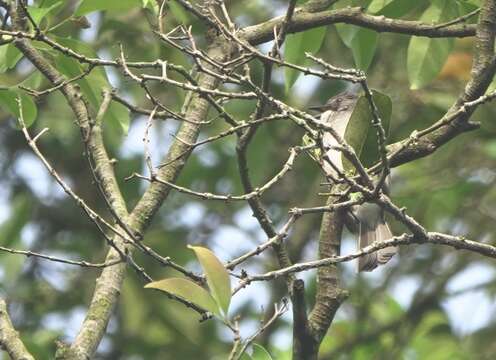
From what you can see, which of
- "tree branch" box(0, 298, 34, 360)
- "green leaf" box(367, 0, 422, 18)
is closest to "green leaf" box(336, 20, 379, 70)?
"green leaf" box(367, 0, 422, 18)

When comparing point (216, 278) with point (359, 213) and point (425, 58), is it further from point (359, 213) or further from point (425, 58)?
point (359, 213)

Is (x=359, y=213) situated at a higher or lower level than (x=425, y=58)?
lower

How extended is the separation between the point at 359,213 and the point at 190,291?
227 cm

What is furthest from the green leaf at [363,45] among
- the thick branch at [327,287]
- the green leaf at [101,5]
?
the green leaf at [101,5]

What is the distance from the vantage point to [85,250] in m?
7.14

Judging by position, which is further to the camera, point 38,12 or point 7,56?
point 7,56

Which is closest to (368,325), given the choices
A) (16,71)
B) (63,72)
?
(16,71)

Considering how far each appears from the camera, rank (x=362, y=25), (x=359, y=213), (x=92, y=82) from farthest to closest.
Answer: (x=359, y=213) < (x=92, y=82) < (x=362, y=25)

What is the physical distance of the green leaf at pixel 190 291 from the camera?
273 cm

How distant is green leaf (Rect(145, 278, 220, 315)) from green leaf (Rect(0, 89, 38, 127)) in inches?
45.7

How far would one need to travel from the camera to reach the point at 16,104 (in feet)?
12.1

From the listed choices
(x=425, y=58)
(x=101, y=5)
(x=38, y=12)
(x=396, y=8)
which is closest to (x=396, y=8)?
(x=396, y=8)

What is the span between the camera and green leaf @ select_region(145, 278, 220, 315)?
273 centimetres

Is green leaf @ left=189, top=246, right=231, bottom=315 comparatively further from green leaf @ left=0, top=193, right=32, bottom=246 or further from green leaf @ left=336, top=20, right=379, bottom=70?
green leaf @ left=0, top=193, right=32, bottom=246
